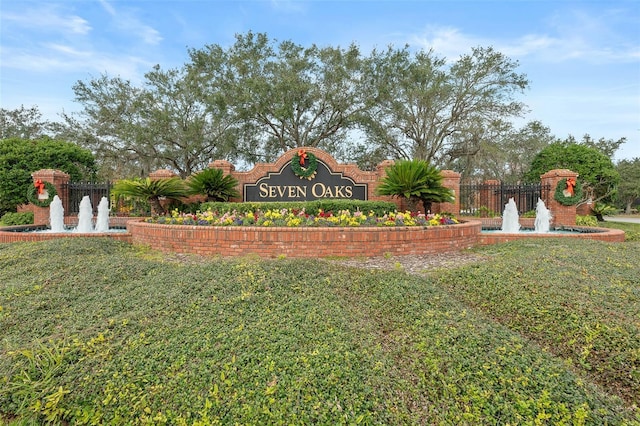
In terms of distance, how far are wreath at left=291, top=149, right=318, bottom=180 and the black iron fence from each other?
6227mm

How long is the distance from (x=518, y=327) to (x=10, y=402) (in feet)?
13.5

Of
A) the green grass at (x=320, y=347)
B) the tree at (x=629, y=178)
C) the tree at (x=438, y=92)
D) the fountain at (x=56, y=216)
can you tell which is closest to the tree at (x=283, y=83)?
the tree at (x=438, y=92)

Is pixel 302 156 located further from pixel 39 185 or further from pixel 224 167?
pixel 39 185

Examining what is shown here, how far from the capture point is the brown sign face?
10414mm

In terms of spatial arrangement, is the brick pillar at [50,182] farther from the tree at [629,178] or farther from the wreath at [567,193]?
the tree at [629,178]

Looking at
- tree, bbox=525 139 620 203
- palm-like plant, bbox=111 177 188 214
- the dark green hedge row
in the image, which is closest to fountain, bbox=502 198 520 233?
the dark green hedge row

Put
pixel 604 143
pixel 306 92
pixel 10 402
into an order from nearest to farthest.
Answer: pixel 10 402, pixel 306 92, pixel 604 143

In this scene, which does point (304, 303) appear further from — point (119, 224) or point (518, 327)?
point (119, 224)

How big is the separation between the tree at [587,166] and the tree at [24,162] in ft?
67.3

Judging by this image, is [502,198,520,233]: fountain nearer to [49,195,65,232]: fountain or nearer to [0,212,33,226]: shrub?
[49,195,65,232]: fountain

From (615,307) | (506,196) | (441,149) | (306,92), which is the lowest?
(615,307)

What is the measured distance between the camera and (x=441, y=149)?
19297 millimetres

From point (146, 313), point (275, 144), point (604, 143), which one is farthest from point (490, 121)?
point (146, 313)

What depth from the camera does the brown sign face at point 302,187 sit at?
34.2ft
